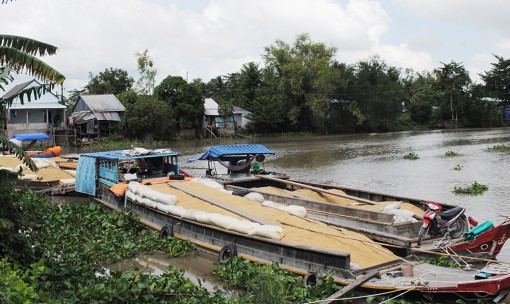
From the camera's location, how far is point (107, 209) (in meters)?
16.5

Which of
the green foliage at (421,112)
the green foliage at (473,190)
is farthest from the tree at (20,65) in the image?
the green foliage at (421,112)

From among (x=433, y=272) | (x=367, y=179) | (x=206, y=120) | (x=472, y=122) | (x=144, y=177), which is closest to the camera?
(x=433, y=272)

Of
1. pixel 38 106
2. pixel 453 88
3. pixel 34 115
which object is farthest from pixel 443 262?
pixel 453 88

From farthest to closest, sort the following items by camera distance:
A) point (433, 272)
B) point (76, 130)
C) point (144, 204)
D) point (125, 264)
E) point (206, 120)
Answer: point (206, 120), point (76, 130), point (144, 204), point (125, 264), point (433, 272)

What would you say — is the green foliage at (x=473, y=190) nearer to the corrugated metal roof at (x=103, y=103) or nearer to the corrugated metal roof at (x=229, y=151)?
the corrugated metal roof at (x=229, y=151)

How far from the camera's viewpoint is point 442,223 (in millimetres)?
10195

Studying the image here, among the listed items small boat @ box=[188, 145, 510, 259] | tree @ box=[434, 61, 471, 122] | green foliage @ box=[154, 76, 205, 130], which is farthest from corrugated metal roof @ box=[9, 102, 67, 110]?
tree @ box=[434, 61, 471, 122]

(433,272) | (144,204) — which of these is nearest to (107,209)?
(144,204)

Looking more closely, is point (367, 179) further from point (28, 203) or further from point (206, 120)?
point (206, 120)

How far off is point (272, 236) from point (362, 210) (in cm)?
289

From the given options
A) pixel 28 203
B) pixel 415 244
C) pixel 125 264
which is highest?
pixel 28 203

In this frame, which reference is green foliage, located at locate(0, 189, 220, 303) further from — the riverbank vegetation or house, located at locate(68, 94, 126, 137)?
house, located at locate(68, 94, 126, 137)

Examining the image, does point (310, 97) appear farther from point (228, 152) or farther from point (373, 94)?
point (228, 152)

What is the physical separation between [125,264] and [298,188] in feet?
21.4
